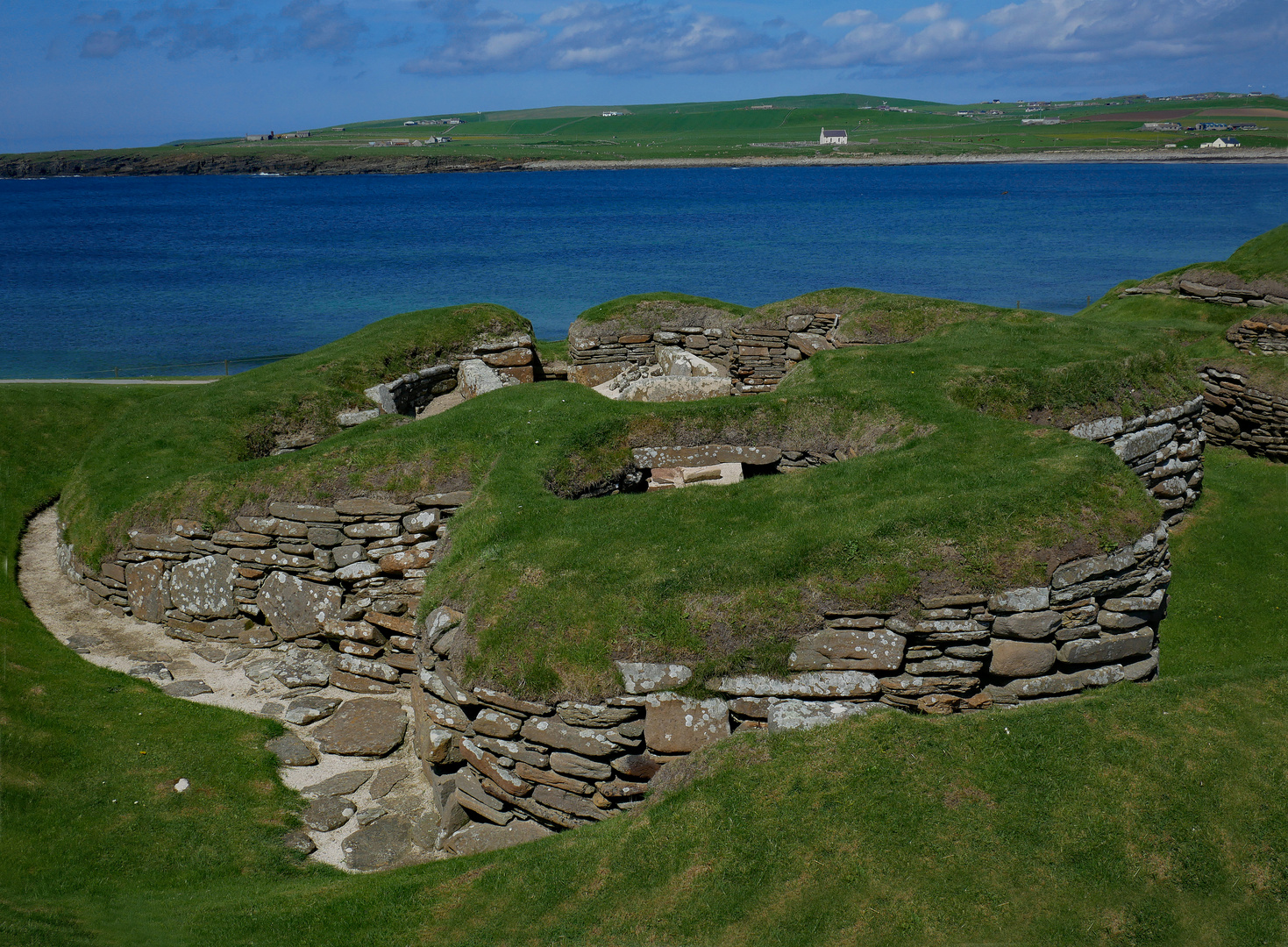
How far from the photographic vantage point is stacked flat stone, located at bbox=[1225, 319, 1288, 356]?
19.6 meters

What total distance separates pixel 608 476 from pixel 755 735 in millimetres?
5760

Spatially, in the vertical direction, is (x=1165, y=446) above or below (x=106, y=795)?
above

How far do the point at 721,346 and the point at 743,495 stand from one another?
11057 millimetres

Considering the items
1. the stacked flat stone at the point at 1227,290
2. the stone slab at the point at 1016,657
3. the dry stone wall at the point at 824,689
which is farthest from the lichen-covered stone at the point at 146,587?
the stacked flat stone at the point at 1227,290

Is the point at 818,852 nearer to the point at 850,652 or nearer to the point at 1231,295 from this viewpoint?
the point at 850,652

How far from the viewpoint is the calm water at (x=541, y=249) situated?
52.9 m

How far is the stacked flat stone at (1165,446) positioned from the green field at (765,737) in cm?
42

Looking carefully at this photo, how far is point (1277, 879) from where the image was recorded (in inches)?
254

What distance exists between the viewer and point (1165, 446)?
14781 mm

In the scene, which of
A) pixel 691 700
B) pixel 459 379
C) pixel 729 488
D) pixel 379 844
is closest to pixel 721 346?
pixel 459 379

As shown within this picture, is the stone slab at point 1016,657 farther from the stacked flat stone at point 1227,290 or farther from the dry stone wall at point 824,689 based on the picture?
the stacked flat stone at point 1227,290

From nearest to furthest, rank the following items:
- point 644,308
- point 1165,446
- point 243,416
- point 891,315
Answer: point 1165,446, point 243,416, point 891,315, point 644,308

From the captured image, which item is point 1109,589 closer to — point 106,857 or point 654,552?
point 654,552

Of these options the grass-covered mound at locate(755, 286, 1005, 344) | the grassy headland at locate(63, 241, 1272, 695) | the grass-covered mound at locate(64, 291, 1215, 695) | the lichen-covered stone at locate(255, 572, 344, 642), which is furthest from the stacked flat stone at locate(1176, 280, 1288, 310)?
the lichen-covered stone at locate(255, 572, 344, 642)
